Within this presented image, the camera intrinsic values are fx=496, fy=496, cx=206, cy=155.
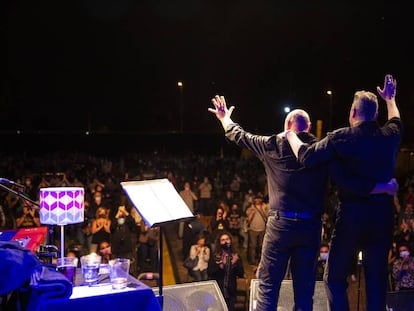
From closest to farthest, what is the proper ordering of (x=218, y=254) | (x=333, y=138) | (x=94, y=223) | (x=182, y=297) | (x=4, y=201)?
Result: (x=333, y=138)
(x=182, y=297)
(x=218, y=254)
(x=94, y=223)
(x=4, y=201)

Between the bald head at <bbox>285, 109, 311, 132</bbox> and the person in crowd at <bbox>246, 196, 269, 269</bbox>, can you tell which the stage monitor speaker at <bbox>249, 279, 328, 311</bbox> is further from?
the person in crowd at <bbox>246, 196, 269, 269</bbox>

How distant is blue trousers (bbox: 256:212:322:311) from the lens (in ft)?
9.82

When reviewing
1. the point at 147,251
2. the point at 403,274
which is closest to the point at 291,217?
the point at 403,274

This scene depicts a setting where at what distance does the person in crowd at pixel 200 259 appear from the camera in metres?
7.99

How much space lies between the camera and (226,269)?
7137mm

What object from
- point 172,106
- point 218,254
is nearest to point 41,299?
Answer: point 218,254

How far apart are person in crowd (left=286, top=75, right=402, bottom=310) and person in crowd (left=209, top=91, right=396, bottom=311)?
0.18 m

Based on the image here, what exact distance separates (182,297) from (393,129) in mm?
2018

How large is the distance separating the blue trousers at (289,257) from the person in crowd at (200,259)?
194 inches

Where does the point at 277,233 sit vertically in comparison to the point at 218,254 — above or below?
above

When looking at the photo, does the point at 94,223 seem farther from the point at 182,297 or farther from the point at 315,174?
the point at 315,174

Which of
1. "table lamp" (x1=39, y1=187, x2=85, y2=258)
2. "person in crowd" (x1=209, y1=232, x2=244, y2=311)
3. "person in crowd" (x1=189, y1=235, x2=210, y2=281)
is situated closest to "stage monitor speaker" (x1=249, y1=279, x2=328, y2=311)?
"table lamp" (x1=39, y1=187, x2=85, y2=258)

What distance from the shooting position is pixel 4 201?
1207 centimetres

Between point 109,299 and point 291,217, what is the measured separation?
3.92ft
